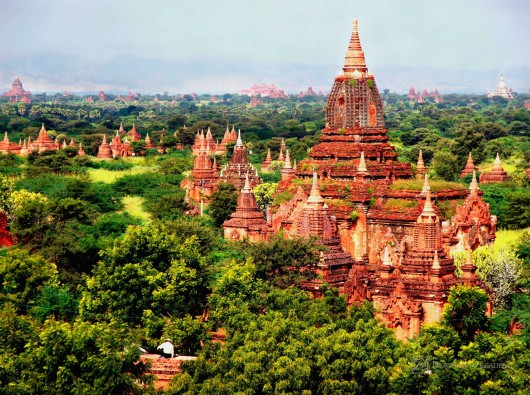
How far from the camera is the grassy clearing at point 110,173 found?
82.9 meters

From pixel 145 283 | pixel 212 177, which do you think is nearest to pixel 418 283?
pixel 145 283

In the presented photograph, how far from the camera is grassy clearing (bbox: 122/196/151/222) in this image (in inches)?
2562

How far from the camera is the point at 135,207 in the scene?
68.8 meters

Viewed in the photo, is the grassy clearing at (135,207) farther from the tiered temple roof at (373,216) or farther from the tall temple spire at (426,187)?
the tall temple spire at (426,187)

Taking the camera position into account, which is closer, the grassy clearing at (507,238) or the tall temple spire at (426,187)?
the tall temple spire at (426,187)

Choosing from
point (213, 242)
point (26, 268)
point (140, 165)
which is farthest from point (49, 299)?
point (140, 165)

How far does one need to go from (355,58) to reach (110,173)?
108 ft

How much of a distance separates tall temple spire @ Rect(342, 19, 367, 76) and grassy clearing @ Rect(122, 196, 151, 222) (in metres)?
12.9

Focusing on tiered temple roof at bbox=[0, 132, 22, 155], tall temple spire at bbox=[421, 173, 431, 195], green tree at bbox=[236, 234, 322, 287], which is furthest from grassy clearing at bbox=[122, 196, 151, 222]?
tiered temple roof at bbox=[0, 132, 22, 155]

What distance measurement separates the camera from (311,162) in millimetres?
56031

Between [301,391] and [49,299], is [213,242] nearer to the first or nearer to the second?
[49,299]

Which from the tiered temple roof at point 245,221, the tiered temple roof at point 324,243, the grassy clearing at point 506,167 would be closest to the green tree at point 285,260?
the tiered temple roof at point 324,243

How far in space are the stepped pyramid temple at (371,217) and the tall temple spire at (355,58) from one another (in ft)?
0.14

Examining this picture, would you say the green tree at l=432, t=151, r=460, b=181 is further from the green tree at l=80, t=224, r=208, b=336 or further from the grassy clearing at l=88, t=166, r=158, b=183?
the green tree at l=80, t=224, r=208, b=336
